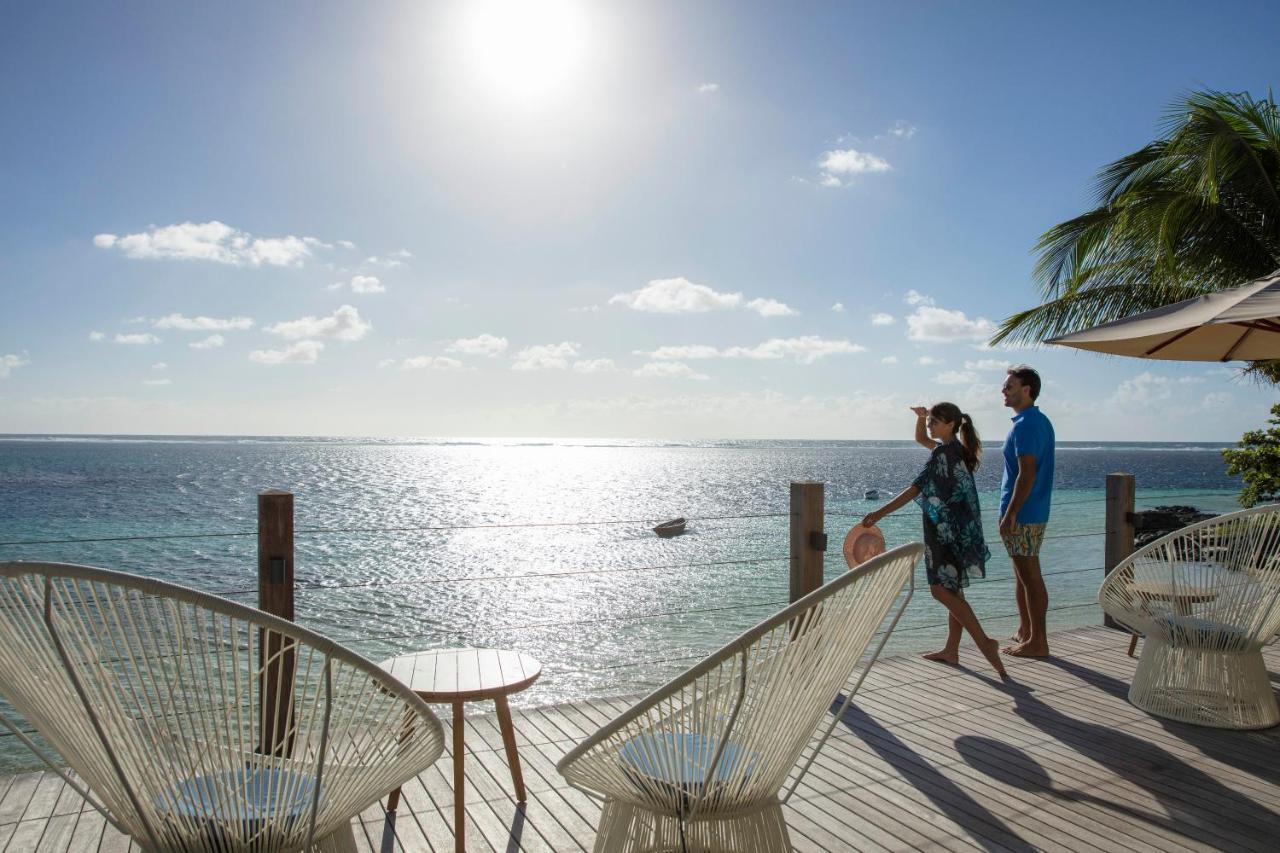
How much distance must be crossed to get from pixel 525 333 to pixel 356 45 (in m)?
58.1

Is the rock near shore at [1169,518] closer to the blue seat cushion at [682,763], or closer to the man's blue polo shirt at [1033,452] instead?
the man's blue polo shirt at [1033,452]

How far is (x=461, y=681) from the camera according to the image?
2309 mm

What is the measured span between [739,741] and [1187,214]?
8234mm

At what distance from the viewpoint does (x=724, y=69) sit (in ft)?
28.0

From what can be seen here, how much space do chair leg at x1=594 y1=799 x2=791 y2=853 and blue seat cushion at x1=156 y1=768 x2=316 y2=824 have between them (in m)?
0.66

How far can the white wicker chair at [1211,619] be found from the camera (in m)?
3.26

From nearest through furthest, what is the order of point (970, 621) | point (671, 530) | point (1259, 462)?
point (970, 621)
point (1259, 462)
point (671, 530)

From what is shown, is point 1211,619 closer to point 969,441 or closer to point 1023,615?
point 1023,615

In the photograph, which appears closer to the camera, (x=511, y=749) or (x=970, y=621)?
(x=511, y=749)

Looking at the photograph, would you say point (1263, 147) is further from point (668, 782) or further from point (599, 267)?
point (599, 267)

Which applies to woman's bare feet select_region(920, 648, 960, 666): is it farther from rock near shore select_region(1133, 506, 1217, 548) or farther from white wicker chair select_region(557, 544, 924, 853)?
rock near shore select_region(1133, 506, 1217, 548)

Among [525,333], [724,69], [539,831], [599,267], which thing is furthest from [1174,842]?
[525,333]

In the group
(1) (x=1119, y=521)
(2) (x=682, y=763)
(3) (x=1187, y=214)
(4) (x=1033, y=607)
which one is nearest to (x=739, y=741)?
(2) (x=682, y=763)

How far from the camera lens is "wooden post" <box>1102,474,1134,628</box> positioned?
500 centimetres
